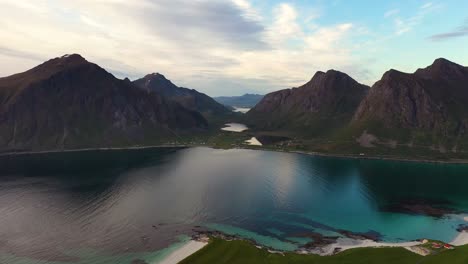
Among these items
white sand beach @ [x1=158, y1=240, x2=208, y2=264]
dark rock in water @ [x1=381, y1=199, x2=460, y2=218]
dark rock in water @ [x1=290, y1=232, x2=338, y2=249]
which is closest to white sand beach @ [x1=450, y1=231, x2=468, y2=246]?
dark rock in water @ [x1=381, y1=199, x2=460, y2=218]

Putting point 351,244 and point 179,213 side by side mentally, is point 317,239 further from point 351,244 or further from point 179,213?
point 179,213

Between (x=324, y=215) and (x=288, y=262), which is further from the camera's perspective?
(x=324, y=215)

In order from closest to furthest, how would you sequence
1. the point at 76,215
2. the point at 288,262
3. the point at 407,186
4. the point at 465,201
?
the point at 288,262 → the point at 76,215 → the point at 465,201 → the point at 407,186

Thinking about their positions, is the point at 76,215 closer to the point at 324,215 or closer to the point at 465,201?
the point at 324,215

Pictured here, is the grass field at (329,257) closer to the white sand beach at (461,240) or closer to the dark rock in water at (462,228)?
the white sand beach at (461,240)

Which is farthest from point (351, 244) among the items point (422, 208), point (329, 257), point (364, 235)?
point (422, 208)

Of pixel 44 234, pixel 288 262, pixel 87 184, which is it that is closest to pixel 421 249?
pixel 288 262
